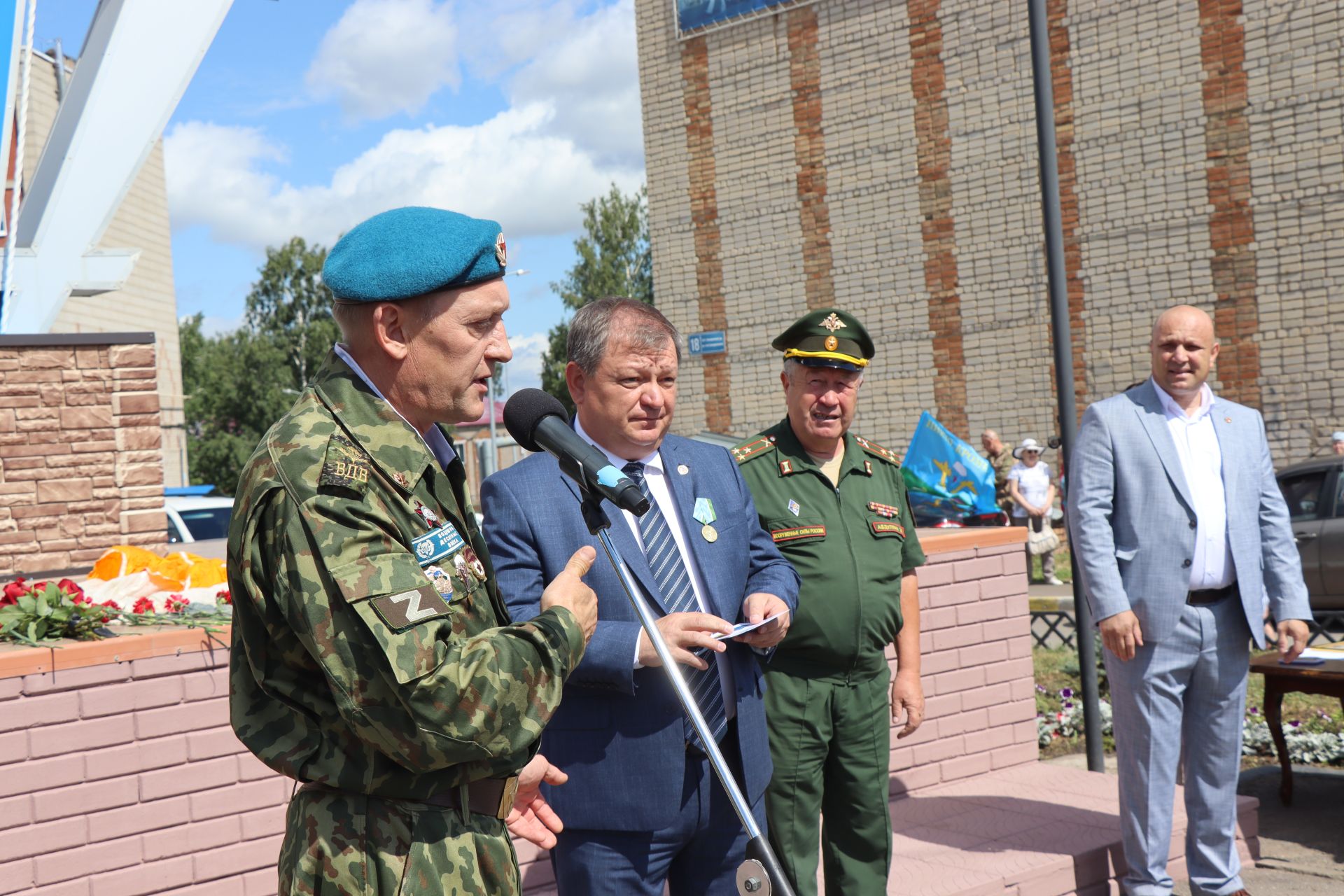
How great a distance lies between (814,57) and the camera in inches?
800

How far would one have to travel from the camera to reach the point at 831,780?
12.6ft

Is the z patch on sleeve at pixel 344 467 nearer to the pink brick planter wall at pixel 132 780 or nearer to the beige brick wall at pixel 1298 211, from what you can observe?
the pink brick planter wall at pixel 132 780

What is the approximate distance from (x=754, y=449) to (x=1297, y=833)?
3488 mm

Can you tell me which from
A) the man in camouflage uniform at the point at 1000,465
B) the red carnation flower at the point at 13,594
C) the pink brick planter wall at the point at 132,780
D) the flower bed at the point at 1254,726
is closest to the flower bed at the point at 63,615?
the red carnation flower at the point at 13,594

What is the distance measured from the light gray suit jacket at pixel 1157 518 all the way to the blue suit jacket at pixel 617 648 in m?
1.79

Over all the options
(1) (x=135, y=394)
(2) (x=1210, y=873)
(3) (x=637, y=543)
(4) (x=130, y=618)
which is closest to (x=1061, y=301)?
(2) (x=1210, y=873)

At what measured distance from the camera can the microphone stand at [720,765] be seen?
7.14ft

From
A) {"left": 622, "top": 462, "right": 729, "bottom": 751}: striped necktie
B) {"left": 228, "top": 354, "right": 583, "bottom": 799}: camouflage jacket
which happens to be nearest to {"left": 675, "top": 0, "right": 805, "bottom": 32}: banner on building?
{"left": 622, "top": 462, "right": 729, "bottom": 751}: striped necktie

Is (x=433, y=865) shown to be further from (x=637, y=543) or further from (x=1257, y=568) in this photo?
(x=1257, y=568)

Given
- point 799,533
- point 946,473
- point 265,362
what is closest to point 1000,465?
point 946,473

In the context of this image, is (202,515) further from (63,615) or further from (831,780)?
(831,780)

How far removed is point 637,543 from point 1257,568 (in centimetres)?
267

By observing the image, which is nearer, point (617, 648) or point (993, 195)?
point (617, 648)

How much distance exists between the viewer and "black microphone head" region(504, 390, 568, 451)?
236 centimetres
